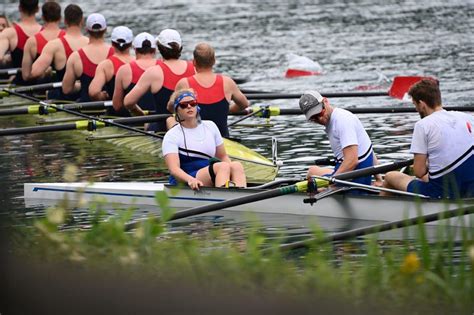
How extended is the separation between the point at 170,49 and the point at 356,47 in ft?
43.8

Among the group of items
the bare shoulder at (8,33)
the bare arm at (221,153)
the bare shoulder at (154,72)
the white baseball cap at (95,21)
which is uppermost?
the bare shoulder at (8,33)

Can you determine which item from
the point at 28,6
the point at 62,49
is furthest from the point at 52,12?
the point at 28,6

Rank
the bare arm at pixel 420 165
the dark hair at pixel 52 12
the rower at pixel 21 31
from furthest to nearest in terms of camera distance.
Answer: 1. the rower at pixel 21 31
2. the dark hair at pixel 52 12
3. the bare arm at pixel 420 165

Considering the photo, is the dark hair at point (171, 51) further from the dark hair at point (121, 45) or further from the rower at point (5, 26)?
the rower at point (5, 26)

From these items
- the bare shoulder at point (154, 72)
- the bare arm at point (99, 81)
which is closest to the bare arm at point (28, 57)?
the bare arm at point (99, 81)

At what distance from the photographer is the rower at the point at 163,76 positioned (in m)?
14.2

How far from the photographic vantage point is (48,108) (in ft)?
50.9

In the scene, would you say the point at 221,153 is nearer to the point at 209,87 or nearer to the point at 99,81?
the point at 209,87

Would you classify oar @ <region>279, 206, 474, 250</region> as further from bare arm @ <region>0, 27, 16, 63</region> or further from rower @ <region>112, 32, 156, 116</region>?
bare arm @ <region>0, 27, 16, 63</region>

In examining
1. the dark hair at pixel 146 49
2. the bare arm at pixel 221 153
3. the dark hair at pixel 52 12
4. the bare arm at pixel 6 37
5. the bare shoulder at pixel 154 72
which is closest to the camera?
the bare arm at pixel 221 153

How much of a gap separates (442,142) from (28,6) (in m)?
11.3

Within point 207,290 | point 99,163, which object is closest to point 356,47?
point 99,163

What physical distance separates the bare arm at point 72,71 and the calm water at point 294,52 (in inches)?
32.3

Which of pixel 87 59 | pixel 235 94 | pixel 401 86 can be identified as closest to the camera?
pixel 235 94
